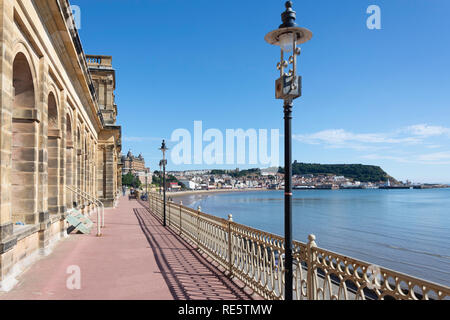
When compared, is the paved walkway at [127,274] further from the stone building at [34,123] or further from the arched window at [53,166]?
the arched window at [53,166]

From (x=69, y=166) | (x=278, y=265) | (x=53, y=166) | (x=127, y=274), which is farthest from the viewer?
(x=69, y=166)

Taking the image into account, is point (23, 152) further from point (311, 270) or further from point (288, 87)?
point (311, 270)

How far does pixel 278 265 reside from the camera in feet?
17.3

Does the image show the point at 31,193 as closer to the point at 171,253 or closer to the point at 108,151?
the point at 171,253

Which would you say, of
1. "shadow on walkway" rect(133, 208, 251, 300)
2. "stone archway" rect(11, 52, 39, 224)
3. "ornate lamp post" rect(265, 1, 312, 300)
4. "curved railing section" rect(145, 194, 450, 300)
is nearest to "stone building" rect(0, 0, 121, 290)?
"stone archway" rect(11, 52, 39, 224)

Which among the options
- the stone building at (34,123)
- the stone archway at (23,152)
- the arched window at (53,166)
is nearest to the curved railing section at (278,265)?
the stone building at (34,123)

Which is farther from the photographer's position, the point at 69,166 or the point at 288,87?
the point at 69,166

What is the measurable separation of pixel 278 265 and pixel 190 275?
231 cm

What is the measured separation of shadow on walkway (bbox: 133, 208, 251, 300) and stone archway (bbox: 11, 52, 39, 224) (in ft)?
11.0

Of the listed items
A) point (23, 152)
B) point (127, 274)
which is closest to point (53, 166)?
point (23, 152)

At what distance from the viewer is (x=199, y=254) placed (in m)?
8.98

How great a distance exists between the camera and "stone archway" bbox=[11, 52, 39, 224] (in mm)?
7625

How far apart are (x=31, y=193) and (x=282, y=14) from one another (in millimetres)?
6901
